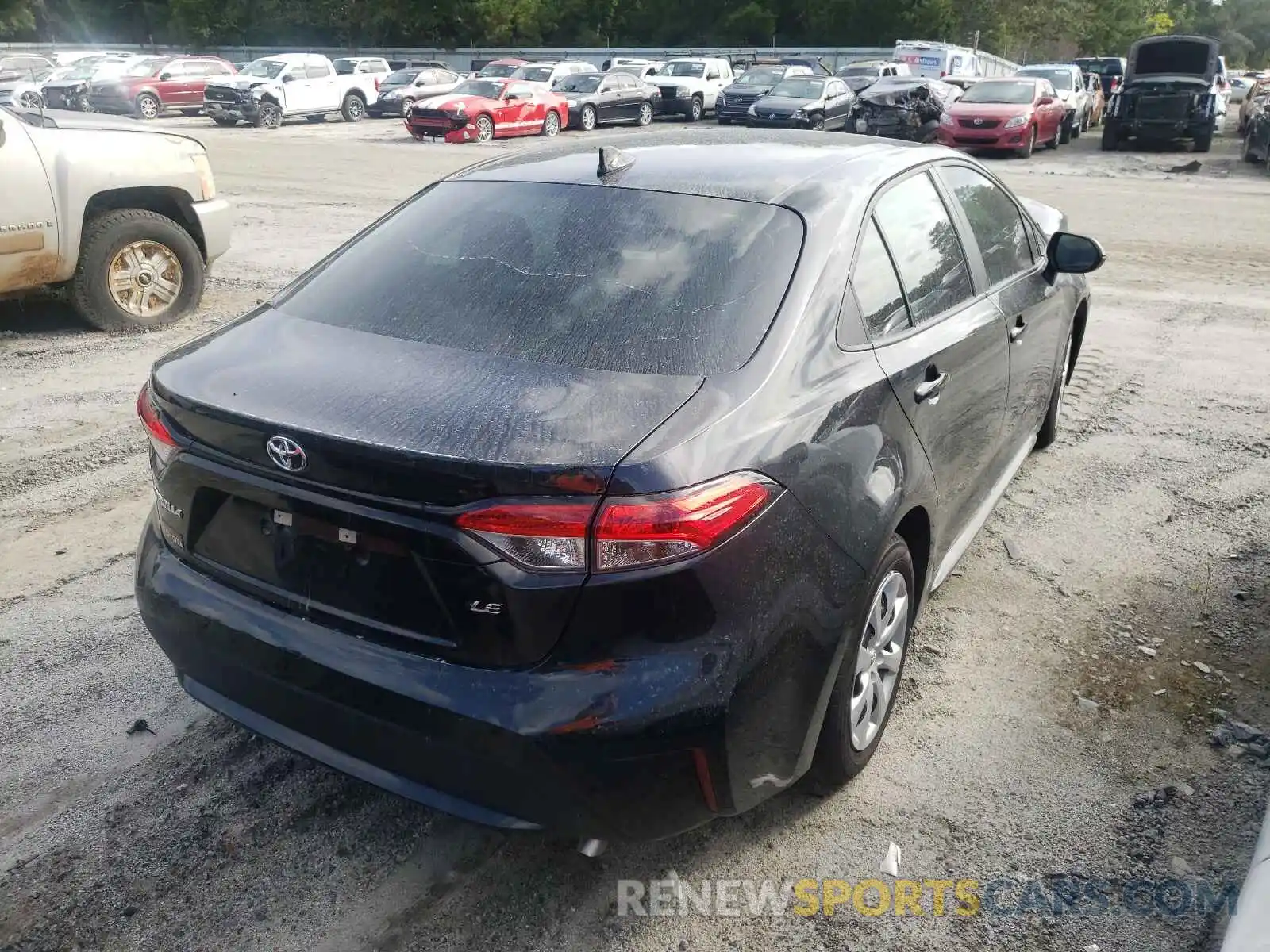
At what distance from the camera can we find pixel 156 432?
2.63 metres

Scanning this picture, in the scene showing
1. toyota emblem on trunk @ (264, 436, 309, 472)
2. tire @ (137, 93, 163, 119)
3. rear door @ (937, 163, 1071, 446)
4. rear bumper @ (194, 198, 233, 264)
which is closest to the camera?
toyota emblem on trunk @ (264, 436, 309, 472)

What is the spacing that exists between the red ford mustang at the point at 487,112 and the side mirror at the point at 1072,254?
21145 mm

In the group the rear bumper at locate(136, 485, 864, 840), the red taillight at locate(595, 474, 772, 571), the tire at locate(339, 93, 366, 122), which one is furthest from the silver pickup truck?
the tire at locate(339, 93, 366, 122)

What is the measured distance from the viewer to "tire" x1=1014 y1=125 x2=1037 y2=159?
20.7 meters

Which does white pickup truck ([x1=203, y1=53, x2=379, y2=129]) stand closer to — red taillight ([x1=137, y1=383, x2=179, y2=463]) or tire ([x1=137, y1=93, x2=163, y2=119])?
tire ([x1=137, y1=93, x2=163, y2=119])

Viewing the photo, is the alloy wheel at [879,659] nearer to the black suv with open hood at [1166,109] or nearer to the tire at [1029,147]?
the tire at [1029,147]

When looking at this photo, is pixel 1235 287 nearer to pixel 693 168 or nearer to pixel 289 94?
pixel 693 168

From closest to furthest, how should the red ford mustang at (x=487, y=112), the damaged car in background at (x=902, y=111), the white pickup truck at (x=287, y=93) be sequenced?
the damaged car in background at (x=902, y=111) → the red ford mustang at (x=487, y=112) → the white pickup truck at (x=287, y=93)

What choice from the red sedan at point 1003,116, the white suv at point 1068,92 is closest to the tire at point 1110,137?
the white suv at point 1068,92

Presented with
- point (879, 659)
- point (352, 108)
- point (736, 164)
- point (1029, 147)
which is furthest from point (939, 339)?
point (352, 108)

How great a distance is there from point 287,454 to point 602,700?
86cm

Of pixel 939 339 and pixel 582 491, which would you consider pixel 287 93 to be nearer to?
pixel 939 339

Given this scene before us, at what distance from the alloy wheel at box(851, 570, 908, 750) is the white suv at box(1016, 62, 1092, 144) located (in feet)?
76.1

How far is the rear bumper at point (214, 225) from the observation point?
7.60 metres
